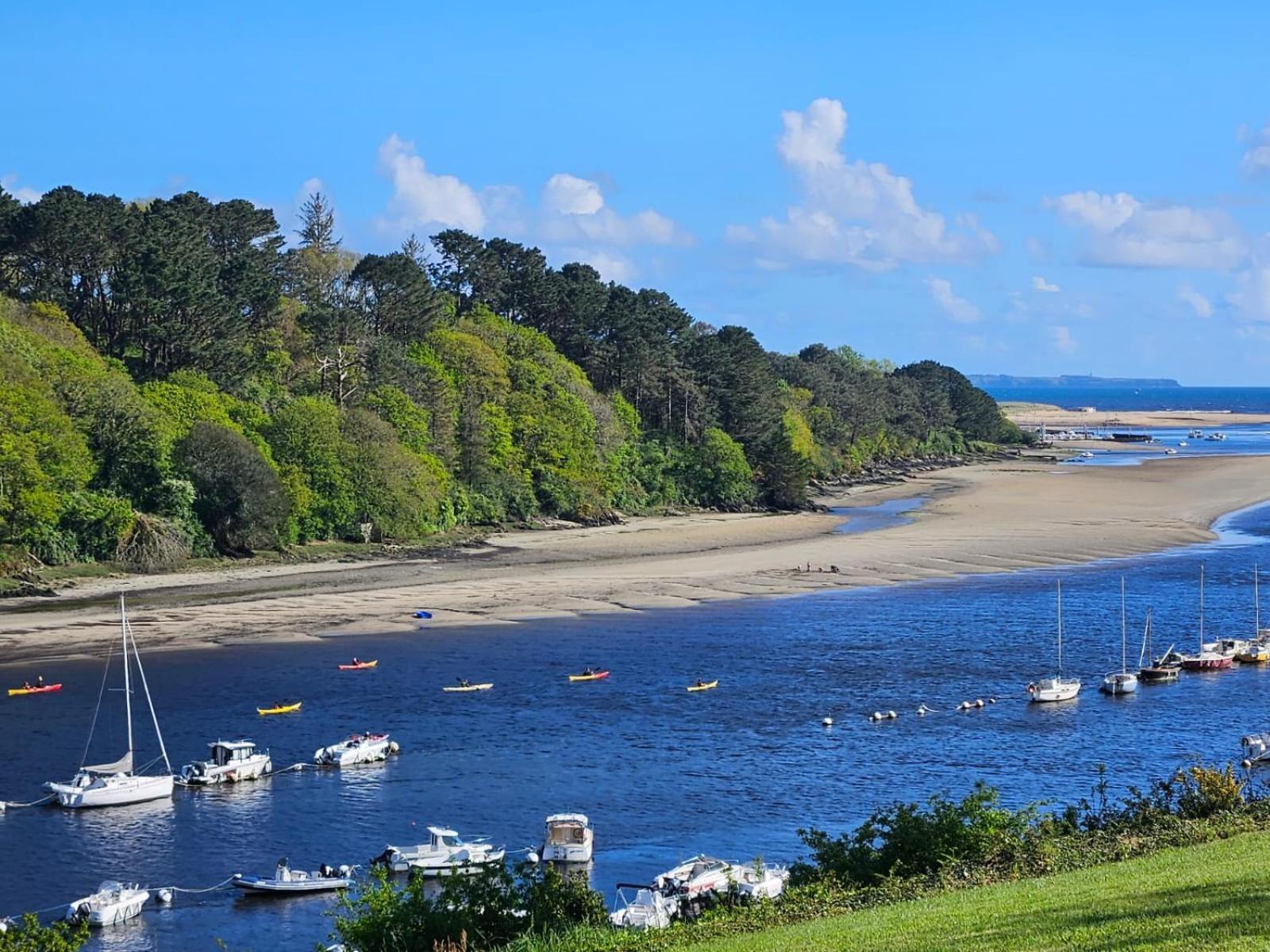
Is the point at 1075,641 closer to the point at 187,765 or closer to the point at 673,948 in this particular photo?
the point at 187,765

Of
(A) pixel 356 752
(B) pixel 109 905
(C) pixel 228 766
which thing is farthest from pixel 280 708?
(B) pixel 109 905

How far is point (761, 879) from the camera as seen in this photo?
3397 cm

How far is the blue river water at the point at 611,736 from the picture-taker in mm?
43094

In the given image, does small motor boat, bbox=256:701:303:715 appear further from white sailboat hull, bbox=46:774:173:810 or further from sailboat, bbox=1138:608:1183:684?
sailboat, bbox=1138:608:1183:684

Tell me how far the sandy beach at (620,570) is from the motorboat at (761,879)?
144ft

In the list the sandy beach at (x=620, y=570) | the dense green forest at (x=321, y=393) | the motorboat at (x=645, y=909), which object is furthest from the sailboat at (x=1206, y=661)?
the dense green forest at (x=321, y=393)

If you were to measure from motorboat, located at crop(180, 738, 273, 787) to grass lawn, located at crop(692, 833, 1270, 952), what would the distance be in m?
31.0

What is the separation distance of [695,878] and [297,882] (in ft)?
35.3

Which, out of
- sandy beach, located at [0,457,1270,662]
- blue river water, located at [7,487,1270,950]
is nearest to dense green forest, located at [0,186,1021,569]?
sandy beach, located at [0,457,1270,662]

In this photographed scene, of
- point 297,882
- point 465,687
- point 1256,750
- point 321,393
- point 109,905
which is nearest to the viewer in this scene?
point 109,905

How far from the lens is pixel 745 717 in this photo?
60406 mm

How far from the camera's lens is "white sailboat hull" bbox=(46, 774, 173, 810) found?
1887 inches

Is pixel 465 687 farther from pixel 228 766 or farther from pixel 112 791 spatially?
pixel 112 791

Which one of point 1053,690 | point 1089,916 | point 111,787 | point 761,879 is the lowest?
point 1053,690
